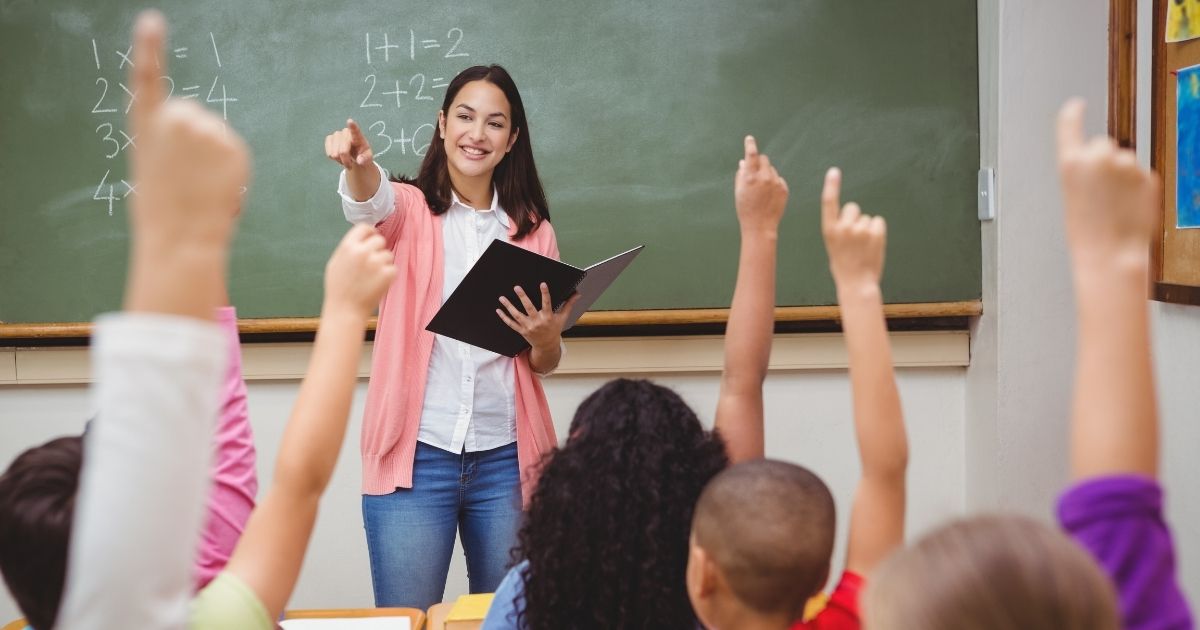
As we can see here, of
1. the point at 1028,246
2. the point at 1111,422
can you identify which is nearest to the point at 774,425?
the point at 1028,246

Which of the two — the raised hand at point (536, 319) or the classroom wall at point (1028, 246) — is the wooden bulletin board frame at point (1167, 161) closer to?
the classroom wall at point (1028, 246)

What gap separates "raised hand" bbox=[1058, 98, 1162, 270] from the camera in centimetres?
81

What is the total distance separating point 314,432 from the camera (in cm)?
92

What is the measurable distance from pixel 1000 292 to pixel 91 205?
2.38m

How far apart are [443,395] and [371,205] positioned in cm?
42

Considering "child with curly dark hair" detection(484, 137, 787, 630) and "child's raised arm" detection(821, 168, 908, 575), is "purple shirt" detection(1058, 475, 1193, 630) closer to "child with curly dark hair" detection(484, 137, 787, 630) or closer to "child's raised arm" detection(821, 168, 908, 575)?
"child's raised arm" detection(821, 168, 908, 575)

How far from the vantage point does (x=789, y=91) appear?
2.80m

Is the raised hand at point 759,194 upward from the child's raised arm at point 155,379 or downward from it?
upward

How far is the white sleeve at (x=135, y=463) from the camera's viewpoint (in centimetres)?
60

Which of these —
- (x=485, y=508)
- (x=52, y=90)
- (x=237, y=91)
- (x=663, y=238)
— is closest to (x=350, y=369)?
(x=485, y=508)

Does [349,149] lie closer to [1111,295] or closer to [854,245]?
[854,245]

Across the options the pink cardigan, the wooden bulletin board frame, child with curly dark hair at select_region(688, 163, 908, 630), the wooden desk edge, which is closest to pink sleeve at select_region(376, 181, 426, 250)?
the pink cardigan

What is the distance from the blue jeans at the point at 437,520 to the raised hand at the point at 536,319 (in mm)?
249

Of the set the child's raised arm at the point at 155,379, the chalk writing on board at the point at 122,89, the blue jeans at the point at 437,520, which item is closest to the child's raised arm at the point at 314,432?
the child's raised arm at the point at 155,379
